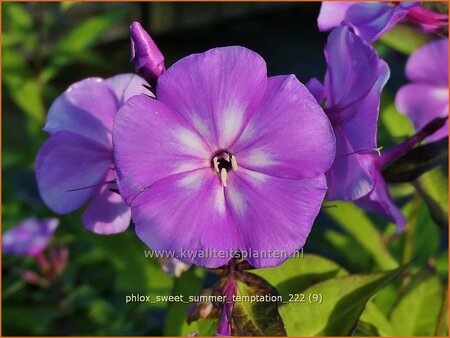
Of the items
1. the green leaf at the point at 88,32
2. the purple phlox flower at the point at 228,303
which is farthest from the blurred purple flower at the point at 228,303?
the green leaf at the point at 88,32

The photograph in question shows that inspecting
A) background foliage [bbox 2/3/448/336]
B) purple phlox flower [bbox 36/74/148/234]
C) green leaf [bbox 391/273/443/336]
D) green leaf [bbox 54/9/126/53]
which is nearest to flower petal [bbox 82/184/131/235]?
purple phlox flower [bbox 36/74/148/234]

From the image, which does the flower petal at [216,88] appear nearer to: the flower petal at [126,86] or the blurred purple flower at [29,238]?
the flower petal at [126,86]

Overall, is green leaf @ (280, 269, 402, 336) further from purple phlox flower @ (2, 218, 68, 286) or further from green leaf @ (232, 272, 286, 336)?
purple phlox flower @ (2, 218, 68, 286)

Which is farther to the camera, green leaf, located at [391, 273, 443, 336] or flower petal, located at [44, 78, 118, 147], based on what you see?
green leaf, located at [391, 273, 443, 336]

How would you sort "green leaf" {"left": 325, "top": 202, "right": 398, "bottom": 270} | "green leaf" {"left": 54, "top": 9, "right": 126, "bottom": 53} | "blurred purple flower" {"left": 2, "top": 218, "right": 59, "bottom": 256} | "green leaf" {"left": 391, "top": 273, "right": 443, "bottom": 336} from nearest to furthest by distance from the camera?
"green leaf" {"left": 391, "top": 273, "right": 443, "bottom": 336}
"green leaf" {"left": 325, "top": 202, "right": 398, "bottom": 270}
"blurred purple flower" {"left": 2, "top": 218, "right": 59, "bottom": 256}
"green leaf" {"left": 54, "top": 9, "right": 126, "bottom": 53}

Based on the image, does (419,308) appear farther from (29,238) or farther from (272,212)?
(29,238)

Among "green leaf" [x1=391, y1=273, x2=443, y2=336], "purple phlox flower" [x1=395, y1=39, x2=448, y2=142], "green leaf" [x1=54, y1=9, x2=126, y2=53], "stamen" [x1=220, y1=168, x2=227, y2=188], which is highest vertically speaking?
"stamen" [x1=220, y1=168, x2=227, y2=188]

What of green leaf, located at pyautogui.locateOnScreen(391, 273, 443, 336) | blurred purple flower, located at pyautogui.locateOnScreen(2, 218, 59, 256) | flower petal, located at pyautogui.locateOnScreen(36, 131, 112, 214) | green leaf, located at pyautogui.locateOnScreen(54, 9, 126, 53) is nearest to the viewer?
flower petal, located at pyautogui.locateOnScreen(36, 131, 112, 214)
